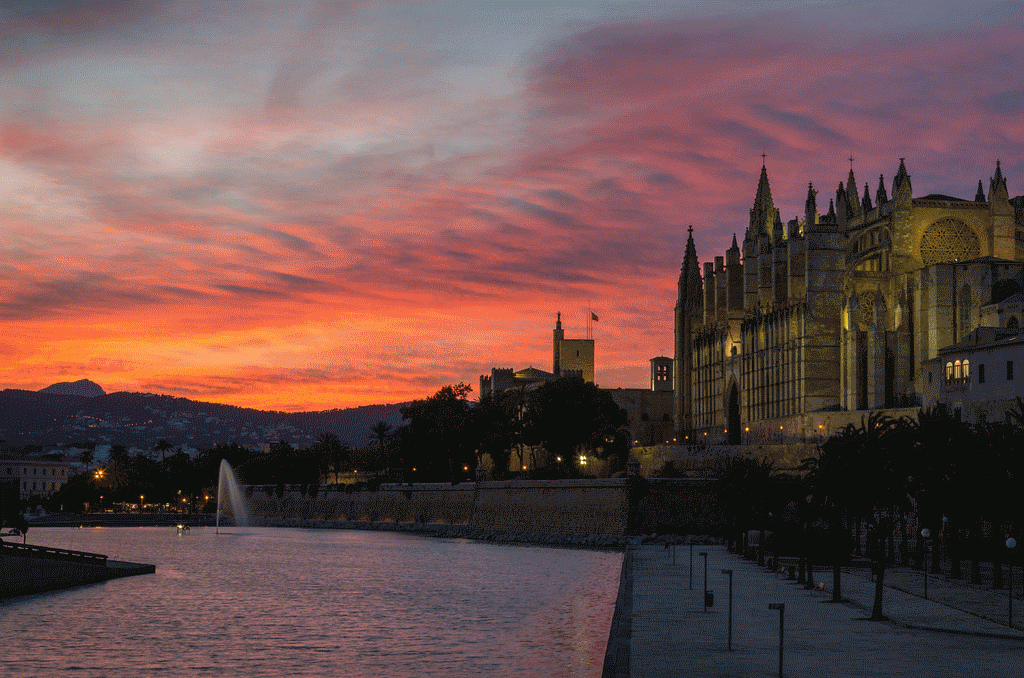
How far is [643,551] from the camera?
64.9m

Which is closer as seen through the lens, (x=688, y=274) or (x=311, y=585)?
(x=311, y=585)

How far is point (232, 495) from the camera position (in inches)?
5659

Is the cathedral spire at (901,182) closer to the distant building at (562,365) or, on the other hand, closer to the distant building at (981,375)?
the distant building at (981,375)

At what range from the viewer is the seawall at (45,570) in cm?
4541

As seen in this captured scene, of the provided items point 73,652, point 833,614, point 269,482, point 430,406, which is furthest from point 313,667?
point 269,482

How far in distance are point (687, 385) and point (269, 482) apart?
2111 inches

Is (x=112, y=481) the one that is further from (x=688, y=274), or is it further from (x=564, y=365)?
(x=688, y=274)

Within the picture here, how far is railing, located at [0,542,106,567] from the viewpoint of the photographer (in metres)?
47.0

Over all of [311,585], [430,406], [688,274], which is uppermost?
[688,274]

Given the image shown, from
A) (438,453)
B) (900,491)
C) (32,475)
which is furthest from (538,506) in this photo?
(32,475)

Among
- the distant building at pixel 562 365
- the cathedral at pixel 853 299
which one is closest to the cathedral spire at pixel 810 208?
the cathedral at pixel 853 299

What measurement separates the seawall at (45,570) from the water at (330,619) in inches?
29.7

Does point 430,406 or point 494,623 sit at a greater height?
point 430,406

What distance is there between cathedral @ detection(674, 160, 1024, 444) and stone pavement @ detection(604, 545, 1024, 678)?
4108 centimetres
